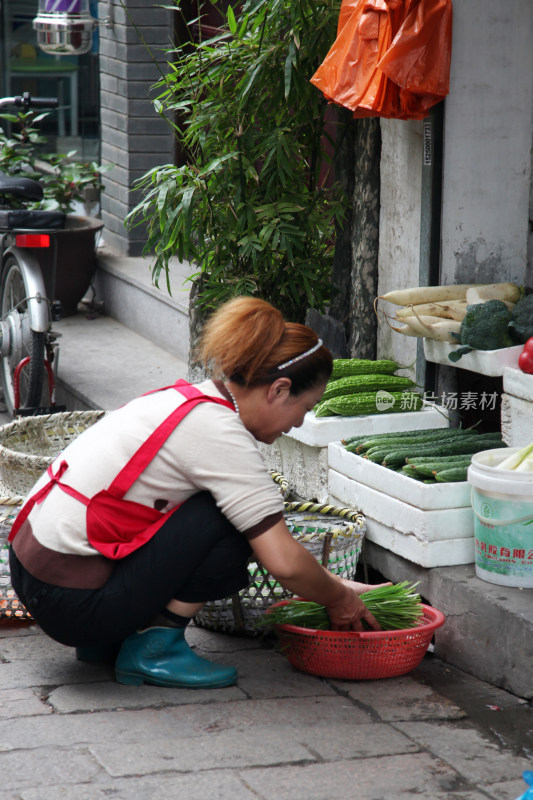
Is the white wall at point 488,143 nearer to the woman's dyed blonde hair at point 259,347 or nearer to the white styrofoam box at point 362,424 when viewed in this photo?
the white styrofoam box at point 362,424

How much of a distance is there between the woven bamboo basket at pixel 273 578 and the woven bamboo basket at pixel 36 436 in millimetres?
1050

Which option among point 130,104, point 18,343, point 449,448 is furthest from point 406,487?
point 130,104

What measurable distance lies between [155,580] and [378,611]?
0.79 m

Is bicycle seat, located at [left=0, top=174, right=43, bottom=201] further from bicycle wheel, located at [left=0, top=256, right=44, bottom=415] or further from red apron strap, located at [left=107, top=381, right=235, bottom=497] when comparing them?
red apron strap, located at [left=107, top=381, right=235, bottom=497]

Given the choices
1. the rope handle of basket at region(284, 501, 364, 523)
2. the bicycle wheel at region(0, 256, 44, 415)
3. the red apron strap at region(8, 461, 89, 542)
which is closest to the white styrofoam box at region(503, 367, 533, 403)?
the rope handle of basket at region(284, 501, 364, 523)

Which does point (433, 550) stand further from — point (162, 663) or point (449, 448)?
point (162, 663)

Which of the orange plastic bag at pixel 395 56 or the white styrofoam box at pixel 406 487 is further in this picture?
the orange plastic bag at pixel 395 56

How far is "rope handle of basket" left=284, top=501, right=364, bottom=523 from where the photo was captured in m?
4.03

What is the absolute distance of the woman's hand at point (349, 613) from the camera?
3.31m

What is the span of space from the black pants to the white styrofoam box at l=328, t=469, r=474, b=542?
877 millimetres

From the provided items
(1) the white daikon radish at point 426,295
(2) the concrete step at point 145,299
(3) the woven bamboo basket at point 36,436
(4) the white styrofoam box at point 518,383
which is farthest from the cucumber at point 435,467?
(2) the concrete step at point 145,299

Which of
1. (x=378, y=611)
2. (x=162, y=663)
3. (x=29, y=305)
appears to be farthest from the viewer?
(x=29, y=305)

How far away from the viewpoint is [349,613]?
334 cm

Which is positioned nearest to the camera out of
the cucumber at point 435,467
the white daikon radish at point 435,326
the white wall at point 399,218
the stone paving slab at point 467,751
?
the stone paving slab at point 467,751
